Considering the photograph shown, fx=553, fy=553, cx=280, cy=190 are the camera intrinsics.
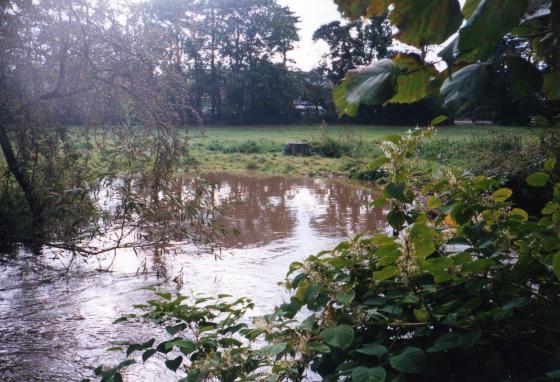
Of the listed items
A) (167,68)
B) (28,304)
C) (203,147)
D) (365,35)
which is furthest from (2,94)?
(365,35)

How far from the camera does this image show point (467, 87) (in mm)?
922

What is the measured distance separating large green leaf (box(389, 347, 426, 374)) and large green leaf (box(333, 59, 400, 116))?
0.73 meters

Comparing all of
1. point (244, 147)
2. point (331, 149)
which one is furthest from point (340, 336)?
point (244, 147)

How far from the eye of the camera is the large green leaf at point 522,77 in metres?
0.95

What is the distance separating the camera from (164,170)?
4641mm

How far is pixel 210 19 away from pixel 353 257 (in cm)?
2516

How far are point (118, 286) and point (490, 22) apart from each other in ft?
16.1

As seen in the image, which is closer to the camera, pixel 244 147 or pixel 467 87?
pixel 467 87

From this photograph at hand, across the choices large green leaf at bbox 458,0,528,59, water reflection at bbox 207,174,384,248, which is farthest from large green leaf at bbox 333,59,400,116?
water reflection at bbox 207,174,384,248

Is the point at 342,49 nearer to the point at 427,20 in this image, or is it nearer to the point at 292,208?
the point at 292,208

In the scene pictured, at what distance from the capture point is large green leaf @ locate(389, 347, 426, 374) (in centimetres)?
141

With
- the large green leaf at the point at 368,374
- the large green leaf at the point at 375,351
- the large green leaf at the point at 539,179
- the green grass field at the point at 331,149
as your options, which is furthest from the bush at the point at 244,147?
the large green leaf at the point at 368,374

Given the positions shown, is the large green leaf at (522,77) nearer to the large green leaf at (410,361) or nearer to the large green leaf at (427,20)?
the large green leaf at (427,20)

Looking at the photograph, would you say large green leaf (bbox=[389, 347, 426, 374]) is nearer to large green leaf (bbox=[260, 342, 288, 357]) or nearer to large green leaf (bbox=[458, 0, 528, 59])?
large green leaf (bbox=[260, 342, 288, 357])
